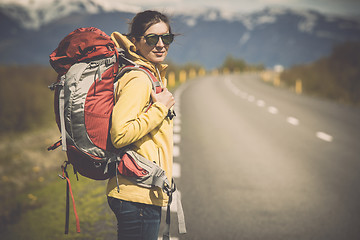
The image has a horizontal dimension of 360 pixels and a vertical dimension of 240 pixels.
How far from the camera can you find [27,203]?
14.2ft

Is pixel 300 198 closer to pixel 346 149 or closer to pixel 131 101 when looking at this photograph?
pixel 346 149

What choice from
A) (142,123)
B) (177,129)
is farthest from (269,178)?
(177,129)

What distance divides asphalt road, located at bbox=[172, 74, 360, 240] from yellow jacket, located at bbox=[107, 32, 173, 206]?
1.71m

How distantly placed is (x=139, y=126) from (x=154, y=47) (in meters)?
0.54

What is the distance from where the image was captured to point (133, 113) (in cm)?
162

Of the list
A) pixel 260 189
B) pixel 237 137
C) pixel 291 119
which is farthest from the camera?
pixel 291 119

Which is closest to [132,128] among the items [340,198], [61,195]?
[61,195]

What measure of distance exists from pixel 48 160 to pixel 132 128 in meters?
7.60

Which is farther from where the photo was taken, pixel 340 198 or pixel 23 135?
pixel 23 135

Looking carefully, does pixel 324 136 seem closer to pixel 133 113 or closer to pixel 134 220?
pixel 134 220

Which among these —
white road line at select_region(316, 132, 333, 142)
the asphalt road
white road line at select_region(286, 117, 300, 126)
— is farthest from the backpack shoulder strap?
white road line at select_region(286, 117, 300, 126)

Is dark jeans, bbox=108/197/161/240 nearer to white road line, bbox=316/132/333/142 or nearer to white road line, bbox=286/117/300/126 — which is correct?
white road line, bbox=316/132/333/142

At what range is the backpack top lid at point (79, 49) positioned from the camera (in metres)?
1.63

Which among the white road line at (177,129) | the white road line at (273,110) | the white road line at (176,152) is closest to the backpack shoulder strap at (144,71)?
the white road line at (176,152)
